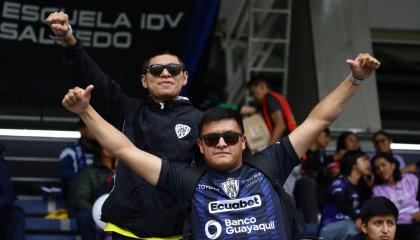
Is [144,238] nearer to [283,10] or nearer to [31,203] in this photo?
[31,203]

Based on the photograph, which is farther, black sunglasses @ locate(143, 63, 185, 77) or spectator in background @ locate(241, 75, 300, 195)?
spectator in background @ locate(241, 75, 300, 195)

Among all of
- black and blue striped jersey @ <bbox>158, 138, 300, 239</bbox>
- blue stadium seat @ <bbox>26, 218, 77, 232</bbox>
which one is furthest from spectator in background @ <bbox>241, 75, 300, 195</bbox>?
black and blue striped jersey @ <bbox>158, 138, 300, 239</bbox>

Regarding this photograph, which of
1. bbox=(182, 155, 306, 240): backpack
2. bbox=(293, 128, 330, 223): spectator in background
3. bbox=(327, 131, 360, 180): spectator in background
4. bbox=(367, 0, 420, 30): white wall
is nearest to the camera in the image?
bbox=(182, 155, 306, 240): backpack

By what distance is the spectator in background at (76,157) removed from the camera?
8672 millimetres

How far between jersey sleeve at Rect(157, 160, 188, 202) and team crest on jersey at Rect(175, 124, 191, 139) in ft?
0.75

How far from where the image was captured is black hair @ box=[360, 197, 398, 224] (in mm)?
6168

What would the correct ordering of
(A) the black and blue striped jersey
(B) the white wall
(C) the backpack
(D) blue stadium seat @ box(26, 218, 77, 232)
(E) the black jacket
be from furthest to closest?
(B) the white wall
(D) blue stadium seat @ box(26, 218, 77, 232)
(E) the black jacket
(C) the backpack
(A) the black and blue striped jersey

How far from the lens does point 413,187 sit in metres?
8.42

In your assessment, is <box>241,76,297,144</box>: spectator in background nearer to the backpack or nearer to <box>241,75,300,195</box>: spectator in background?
<box>241,75,300,195</box>: spectator in background

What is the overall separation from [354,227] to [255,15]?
4.94 m

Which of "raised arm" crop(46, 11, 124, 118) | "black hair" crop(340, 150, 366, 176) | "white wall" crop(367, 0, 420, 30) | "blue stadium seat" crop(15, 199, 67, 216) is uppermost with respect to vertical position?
"white wall" crop(367, 0, 420, 30)

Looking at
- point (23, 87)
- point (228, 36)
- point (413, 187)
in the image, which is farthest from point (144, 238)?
point (228, 36)

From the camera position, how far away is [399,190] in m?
8.35

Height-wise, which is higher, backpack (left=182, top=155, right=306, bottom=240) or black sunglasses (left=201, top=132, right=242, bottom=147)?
black sunglasses (left=201, top=132, right=242, bottom=147)
